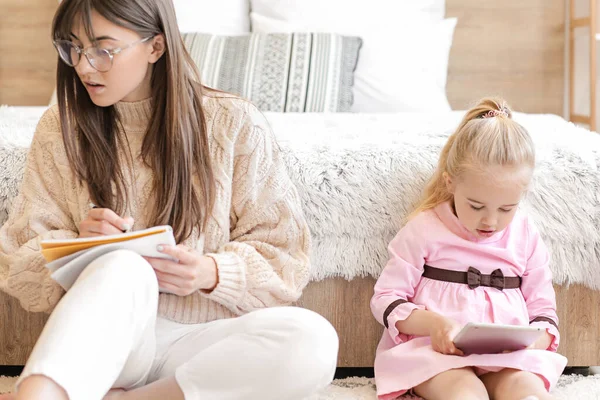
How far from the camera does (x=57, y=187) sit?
1.41 m

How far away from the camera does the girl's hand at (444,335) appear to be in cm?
142

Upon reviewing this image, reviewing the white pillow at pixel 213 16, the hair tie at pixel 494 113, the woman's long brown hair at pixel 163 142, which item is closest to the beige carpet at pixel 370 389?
the woman's long brown hair at pixel 163 142

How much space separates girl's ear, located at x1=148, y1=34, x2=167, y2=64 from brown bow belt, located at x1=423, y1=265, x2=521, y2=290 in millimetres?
653

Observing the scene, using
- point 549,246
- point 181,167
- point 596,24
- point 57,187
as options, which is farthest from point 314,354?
point 596,24

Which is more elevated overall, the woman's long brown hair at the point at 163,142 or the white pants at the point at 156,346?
the woman's long brown hair at the point at 163,142

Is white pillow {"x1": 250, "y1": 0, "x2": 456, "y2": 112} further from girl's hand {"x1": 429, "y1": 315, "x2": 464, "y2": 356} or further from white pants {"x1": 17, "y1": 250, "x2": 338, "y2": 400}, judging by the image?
white pants {"x1": 17, "y1": 250, "x2": 338, "y2": 400}

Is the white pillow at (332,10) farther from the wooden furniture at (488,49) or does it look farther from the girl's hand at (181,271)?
the girl's hand at (181,271)

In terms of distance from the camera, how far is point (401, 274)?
155 cm

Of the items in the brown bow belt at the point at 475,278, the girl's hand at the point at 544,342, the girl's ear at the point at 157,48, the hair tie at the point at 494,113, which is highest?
the girl's ear at the point at 157,48

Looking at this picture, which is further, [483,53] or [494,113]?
[483,53]

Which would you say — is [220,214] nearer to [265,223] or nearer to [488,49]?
[265,223]

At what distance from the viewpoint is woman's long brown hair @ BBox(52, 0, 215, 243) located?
1364 millimetres

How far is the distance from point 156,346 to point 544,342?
2.37 ft

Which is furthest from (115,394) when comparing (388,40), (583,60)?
(583,60)
